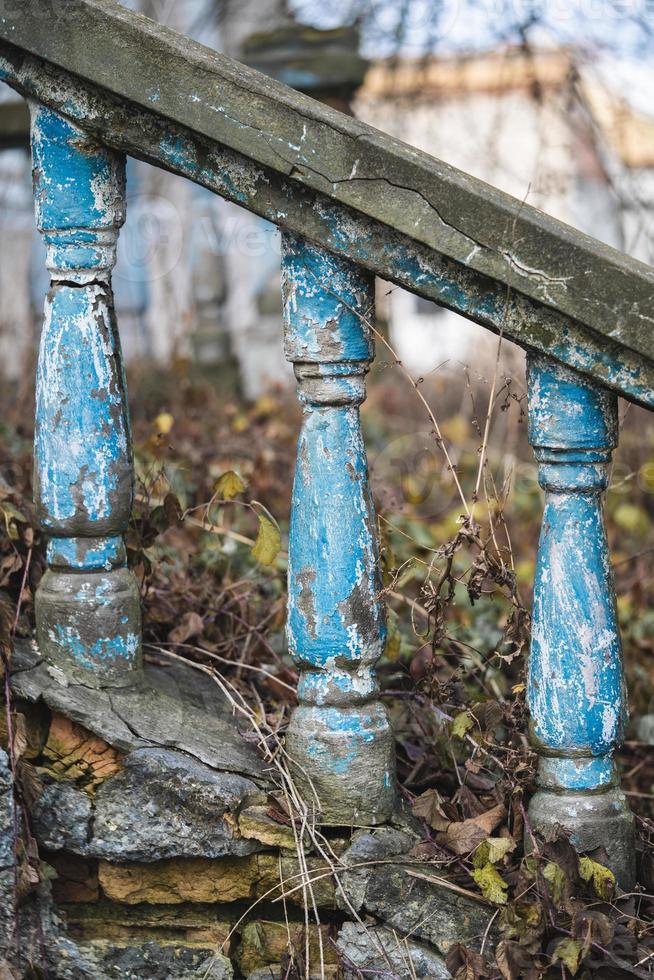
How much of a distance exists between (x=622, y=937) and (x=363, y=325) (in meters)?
1.11

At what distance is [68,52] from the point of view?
174 cm

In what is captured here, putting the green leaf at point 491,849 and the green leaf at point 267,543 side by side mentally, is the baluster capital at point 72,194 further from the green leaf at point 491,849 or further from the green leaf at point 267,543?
the green leaf at point 491,849

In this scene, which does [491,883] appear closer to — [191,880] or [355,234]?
[191,880]

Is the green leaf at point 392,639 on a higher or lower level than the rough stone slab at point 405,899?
higher

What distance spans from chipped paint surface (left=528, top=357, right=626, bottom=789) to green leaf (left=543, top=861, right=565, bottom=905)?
0.50 feet

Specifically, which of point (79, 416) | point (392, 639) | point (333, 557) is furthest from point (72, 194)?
point (392, 639)

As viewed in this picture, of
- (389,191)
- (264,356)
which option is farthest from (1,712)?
Result: (264,356)

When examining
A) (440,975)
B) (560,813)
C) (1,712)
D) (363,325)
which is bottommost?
(440,975)

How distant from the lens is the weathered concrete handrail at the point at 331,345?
168 centimetres

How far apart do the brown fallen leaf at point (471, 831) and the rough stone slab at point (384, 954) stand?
0.58 feet

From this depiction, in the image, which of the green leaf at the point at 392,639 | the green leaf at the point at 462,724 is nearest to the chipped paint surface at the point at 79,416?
the green leaf at the point at 392,639

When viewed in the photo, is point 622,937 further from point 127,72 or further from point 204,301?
point 204,301

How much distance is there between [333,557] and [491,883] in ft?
2.02

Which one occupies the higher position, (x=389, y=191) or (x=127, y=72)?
(x=127, y=72)
